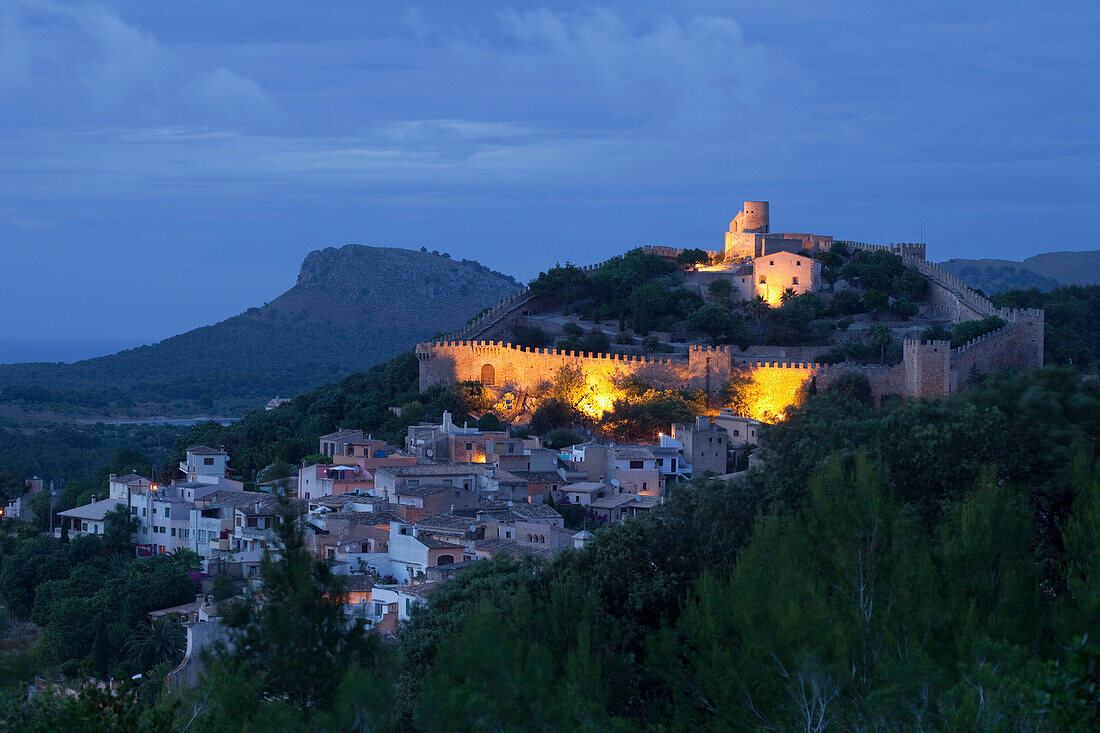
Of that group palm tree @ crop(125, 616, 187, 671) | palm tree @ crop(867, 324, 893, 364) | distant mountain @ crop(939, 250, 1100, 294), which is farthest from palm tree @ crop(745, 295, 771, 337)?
distant mountain @ crop(939, 250, 1100, 294)

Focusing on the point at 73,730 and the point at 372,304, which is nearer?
the point at 73,730

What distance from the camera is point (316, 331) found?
3159 inches

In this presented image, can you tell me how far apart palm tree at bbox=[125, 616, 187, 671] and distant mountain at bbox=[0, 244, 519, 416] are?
170 feet

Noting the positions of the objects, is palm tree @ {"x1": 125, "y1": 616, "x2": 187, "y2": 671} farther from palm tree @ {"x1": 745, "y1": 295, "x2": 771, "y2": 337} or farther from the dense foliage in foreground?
palm tree @ {"x1": 745, "y1": 295, "x2": 771, "y2": 337}

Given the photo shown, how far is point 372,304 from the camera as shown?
3135 inches

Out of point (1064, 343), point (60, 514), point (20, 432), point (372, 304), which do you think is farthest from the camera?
point (372, 304)

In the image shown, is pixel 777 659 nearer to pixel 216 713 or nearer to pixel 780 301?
pixel 216 713

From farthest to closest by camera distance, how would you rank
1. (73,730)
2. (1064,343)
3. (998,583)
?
(1064,343) < (998,583) < (73,730)

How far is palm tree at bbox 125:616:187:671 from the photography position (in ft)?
54.7

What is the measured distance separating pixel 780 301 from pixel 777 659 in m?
25.4

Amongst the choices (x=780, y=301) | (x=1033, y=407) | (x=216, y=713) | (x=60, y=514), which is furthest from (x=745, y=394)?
(x=216, y=713)

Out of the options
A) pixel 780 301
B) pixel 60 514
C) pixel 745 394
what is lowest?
pixel 60 514

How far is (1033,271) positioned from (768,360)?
2758 inches

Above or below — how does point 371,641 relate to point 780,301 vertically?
below
